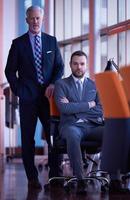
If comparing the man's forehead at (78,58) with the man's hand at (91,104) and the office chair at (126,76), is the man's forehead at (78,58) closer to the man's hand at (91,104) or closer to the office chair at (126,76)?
the man's hand at (91,104)

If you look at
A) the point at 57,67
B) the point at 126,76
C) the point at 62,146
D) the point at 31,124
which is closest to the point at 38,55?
the point at 57,67

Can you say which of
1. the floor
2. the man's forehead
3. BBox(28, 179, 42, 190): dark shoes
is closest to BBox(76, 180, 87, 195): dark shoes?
the floor

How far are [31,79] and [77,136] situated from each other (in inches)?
27.8

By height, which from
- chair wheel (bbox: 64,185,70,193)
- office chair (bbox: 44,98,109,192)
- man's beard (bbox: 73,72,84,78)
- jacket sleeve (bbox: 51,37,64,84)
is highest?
jacket sleeve (bbox: 51,37,64,84)

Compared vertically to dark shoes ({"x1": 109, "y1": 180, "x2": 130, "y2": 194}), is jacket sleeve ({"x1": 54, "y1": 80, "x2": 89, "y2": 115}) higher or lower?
higher

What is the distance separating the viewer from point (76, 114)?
4.03 metres

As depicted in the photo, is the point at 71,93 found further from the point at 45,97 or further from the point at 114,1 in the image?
the point at 114,1

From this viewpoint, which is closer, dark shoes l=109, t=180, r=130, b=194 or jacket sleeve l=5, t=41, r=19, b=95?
dark shoes l=109, t=180, r=130, b=194

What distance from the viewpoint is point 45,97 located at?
4199 mm

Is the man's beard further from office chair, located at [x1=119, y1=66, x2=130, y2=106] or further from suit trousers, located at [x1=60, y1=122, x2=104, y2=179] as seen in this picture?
office chair, located at [x1=119, y1=66, x2=130, y2=106]

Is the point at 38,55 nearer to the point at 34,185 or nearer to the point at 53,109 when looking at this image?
the point at 53,109

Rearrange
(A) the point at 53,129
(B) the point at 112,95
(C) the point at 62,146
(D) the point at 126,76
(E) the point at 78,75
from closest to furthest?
(D) the point at 126,76 → (B) the point at 112,95 → (C) the point at 62,146 → (A) the point at 53,129 → (E) the point at 78,75

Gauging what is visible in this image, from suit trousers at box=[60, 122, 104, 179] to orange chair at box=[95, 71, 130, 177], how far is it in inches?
19.2

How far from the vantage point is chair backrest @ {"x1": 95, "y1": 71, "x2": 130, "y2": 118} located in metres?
3.04
